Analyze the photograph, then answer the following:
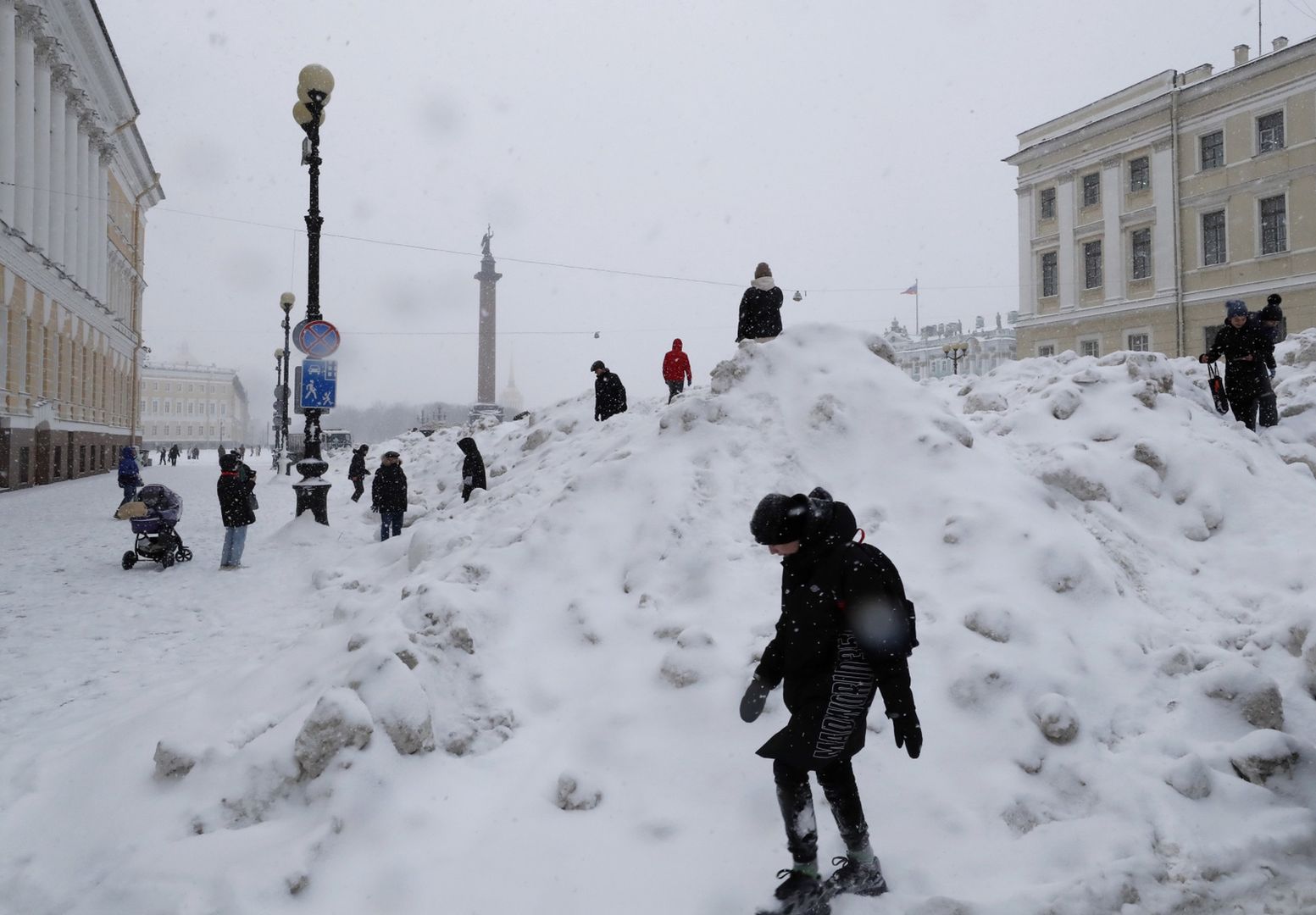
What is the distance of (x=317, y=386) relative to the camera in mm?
11344

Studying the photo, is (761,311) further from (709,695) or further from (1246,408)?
(709,695)

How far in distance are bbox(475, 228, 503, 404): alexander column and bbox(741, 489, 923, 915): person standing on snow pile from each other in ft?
168

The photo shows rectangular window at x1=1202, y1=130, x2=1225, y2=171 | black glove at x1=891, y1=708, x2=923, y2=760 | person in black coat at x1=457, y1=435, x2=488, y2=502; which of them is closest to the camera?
black glove at x1=891, y1=708, x2=923, y2=760

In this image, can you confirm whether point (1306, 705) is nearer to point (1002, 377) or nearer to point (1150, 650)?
point (1150, 650)

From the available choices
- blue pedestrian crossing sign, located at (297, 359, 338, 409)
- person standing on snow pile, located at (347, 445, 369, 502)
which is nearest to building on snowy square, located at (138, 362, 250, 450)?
person standing on snow pile, located at (347, 445, 369, 502)

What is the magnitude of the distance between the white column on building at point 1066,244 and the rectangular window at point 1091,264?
370mm

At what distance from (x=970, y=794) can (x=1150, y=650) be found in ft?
6.20

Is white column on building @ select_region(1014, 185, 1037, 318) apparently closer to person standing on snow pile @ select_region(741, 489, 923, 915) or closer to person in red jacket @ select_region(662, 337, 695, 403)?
person in red jacket @ select_region(662, 337, 695, 403)

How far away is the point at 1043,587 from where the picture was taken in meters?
5.21

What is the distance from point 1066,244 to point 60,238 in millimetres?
37710

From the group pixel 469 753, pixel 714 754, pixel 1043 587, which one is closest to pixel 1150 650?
pixel 1043 587

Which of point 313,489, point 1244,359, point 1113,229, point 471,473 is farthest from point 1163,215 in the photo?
point 313,489

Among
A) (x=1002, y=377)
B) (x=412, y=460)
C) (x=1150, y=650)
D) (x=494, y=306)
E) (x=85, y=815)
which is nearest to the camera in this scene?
(x=85, y=815)

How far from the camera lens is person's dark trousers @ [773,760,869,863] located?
123 inches
